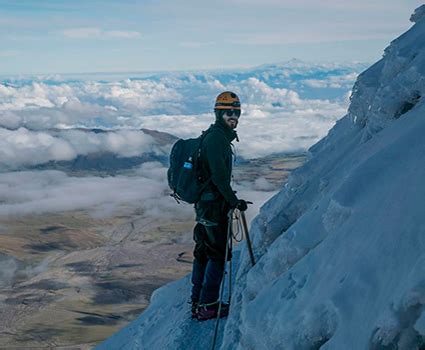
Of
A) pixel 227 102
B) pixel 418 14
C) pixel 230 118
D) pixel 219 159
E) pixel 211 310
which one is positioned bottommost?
pixel 211 310

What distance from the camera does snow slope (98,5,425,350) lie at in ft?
19.1

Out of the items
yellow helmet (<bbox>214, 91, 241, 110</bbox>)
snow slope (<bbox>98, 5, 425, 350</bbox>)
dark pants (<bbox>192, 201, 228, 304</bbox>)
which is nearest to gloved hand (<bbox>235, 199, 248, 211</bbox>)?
dark pants (<bbox>192, 201, 228, 304</bbox>)

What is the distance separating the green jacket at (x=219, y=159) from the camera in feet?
31.1

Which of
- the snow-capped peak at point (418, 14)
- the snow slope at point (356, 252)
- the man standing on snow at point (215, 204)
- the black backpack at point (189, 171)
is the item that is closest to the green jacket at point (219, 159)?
the man standing on snow at point (215, 204)

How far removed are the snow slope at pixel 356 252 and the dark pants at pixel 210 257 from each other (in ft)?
1.96

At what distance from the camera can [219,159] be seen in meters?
9.49

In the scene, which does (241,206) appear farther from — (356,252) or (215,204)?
(356,252)

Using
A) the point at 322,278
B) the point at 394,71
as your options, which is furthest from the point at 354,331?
the point at 394,71

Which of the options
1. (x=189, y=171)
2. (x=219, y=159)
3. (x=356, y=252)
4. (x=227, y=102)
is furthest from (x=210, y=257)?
(x=356, y=252)

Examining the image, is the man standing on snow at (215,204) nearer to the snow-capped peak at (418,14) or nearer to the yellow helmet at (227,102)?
the yellow helmet at (227,102)

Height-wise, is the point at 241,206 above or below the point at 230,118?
below

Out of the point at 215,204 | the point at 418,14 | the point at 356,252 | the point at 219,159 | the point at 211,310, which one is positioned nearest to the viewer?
the point at 356,252

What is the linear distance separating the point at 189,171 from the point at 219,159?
2.52 ft

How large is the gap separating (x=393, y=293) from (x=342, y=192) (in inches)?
97.2
